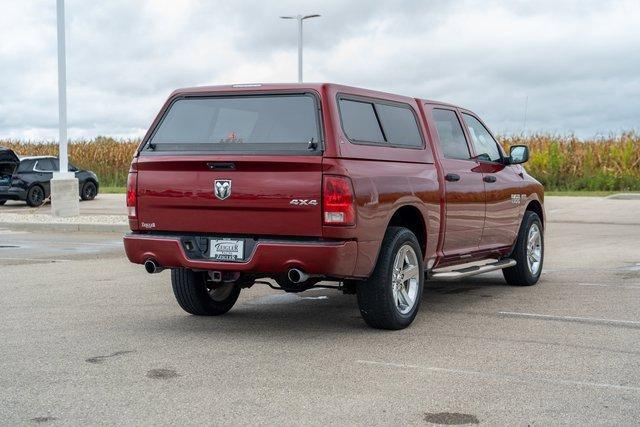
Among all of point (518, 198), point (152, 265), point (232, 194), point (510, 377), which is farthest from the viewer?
point (518, 198)

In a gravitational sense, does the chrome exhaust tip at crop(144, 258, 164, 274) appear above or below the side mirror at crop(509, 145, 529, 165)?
below

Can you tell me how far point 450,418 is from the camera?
5.41m

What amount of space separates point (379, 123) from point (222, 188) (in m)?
1.54

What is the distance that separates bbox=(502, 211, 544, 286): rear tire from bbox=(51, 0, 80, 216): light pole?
14742mm

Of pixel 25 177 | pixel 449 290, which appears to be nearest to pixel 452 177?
pixel 449 290

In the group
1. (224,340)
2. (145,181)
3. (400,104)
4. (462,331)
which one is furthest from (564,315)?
(145,181)

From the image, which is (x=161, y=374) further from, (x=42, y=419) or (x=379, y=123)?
(x=379, y=123)

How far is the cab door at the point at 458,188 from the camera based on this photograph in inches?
364

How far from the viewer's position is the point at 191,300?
887 cm

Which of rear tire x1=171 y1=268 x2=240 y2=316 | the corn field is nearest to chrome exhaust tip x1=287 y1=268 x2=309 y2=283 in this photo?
rear tire x1=171 y1=268 x2=240 y2=316

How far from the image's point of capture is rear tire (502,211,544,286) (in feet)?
36.2

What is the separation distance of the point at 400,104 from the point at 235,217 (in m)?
2.10

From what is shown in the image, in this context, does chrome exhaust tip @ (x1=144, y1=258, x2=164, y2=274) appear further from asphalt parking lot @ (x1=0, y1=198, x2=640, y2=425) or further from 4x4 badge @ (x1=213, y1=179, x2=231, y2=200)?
4x4 badge @ (x1=213, y1=179, x2=231, y2=200)

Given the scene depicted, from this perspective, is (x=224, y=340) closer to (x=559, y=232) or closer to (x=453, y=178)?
(x=453, y=178)
